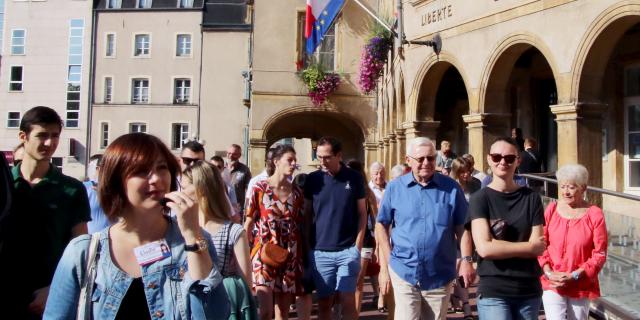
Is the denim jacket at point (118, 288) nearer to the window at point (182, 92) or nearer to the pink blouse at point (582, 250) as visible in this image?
the pink blouse at point (582, 250)

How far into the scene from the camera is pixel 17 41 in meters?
42.6

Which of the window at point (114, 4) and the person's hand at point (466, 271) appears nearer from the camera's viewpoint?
the person's hand at point (466, 271)

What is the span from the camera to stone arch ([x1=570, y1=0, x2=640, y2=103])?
900 centimetres

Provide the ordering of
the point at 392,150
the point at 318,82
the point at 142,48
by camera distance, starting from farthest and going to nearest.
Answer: the point at 142,48 < the point at 318,82 < the point at 392,150

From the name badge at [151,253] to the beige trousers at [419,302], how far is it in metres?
2.74

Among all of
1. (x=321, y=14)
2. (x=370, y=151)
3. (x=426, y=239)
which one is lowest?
(x=426, y=239)

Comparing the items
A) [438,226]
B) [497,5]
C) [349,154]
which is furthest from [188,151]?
[349,154]

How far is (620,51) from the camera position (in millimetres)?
11969

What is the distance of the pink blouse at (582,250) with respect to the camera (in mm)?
4695

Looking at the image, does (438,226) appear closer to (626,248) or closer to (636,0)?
(626,248)

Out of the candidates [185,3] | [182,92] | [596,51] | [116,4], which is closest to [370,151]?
[596,51]

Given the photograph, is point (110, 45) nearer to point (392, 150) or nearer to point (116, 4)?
point (116, 4)

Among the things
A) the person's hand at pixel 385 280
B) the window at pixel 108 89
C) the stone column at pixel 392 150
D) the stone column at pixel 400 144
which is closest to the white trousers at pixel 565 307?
the person's hand at pixel 385 280

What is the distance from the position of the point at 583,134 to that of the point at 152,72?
33.1 metres
